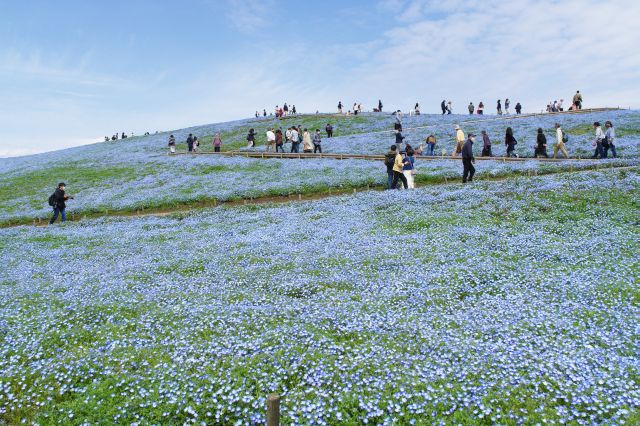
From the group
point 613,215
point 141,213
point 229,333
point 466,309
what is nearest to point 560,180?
point 613,215

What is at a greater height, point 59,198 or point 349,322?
point 59,198

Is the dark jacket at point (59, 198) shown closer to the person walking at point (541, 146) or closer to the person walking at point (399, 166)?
the person walking at point (399, 166)

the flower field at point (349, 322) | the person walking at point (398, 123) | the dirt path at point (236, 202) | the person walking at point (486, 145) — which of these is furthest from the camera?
the person walking at point (398, 123)

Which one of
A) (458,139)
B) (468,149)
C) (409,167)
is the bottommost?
(409,167)

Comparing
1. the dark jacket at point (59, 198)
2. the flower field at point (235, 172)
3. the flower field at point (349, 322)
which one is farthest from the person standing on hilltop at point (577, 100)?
the dark jacket at point (59, 198)

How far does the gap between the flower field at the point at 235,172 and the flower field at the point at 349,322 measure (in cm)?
1039

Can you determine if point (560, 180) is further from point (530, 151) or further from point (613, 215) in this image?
point (530, 151)

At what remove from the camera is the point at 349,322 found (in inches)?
403

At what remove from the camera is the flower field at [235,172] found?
96.9 ft

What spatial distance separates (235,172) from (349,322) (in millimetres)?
28633

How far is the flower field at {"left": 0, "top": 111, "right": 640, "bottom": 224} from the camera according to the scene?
29.5 metres

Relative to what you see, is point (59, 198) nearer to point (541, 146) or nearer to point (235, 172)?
point (235, 172)

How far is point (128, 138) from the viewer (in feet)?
273

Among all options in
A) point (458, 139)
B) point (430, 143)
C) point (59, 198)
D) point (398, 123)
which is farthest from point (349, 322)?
point (398, 123)
